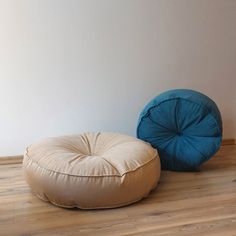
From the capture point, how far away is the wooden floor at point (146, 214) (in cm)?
198

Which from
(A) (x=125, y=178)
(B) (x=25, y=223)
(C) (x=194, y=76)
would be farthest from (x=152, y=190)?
(C) (x=194, y=76)

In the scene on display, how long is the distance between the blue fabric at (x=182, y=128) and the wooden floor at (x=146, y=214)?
181 mm

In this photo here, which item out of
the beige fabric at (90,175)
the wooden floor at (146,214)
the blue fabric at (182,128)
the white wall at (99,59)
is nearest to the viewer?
the wooden floor at (146,214)

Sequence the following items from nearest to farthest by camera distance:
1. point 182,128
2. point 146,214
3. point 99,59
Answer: point 146,214, point 182,128, point 99,59

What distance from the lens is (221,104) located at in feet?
11.3

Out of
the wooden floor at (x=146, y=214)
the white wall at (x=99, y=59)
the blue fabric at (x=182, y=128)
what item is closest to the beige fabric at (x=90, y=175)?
the wooden floor at (x=146, y=214)

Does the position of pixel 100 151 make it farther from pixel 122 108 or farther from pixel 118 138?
pixel 122 108

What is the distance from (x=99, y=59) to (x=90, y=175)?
1.21 metres

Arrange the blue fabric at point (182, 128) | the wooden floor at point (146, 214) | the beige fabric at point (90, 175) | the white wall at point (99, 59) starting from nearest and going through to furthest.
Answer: the wooden floor at point (146, 214) < the beige fabric at point (90, 175) < the blue fabric at point (182, 128) < the white wall at point (99, 59)

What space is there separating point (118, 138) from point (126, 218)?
746mm

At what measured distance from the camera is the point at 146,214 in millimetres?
2156

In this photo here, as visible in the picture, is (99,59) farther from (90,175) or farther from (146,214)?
(146,214)

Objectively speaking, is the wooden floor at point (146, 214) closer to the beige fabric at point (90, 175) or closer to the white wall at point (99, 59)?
the beige fabric at point (90, 175)

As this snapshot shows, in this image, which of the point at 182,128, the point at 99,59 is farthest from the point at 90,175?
the point at 99,59
